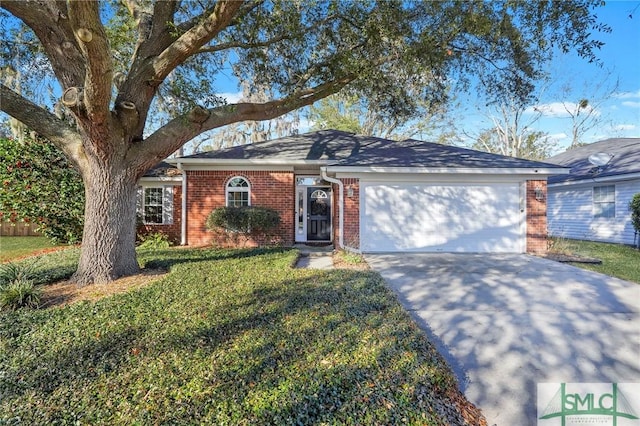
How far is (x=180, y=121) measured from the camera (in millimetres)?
6109

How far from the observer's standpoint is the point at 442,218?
9.80 m

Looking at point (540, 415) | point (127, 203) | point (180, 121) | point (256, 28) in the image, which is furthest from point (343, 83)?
point (540, 415)

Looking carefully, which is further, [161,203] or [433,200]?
[161,203]

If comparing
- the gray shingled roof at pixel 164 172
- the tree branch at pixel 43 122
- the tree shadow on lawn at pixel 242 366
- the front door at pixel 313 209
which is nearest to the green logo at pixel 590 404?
the tree shadow on lawn at pixel 242 366

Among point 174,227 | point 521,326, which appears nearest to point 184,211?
point 174,227

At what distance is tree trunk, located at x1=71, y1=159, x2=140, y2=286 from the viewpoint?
5.77 metres

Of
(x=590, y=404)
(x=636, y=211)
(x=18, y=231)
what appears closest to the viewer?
(x=590, y=404)

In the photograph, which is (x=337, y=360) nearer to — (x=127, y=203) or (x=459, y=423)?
(x=459, y=423)

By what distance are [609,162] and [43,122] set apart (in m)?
18.9

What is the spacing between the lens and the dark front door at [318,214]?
39.3 ft

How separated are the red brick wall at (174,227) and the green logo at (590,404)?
11.2 meters

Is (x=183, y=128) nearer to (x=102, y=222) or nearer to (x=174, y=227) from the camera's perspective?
(x=102, y=222)

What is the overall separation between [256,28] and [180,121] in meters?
2.83

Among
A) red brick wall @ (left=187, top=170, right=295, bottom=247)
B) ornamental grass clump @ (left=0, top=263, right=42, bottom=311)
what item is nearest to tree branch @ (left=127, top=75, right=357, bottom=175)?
ornamental grass clump @ (left=0, top=263, right=42, bottom=311)
